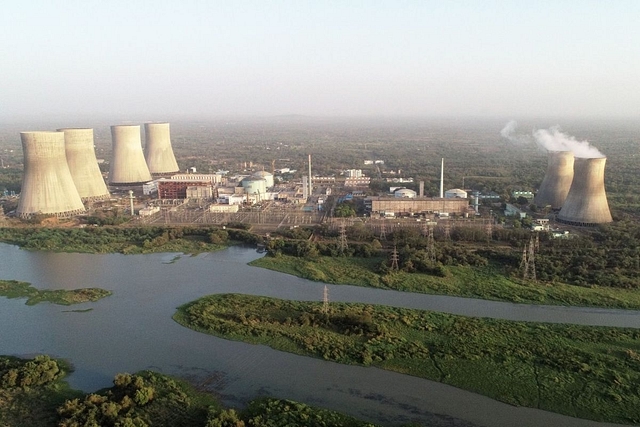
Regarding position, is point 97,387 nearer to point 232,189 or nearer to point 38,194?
point 38,194

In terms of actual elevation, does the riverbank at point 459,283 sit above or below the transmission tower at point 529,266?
below

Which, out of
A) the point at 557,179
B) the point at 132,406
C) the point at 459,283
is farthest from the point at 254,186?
the point at 132,406

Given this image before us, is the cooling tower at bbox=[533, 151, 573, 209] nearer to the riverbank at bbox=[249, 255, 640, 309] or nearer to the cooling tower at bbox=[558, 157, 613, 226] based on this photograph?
the cooling tower at bbox=[558, 157, 613, 226]

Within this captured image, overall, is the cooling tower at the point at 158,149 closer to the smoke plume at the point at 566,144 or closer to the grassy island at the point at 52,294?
the grassy island at the point at 52,294

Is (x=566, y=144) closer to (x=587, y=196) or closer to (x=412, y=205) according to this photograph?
(x=587, y=196)

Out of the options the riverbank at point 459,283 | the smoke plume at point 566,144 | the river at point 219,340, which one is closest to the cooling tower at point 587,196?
the smoke plume at point 566,144

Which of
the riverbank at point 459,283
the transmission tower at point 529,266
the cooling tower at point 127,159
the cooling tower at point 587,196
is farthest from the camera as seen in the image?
the cooling tower at point 127,159
